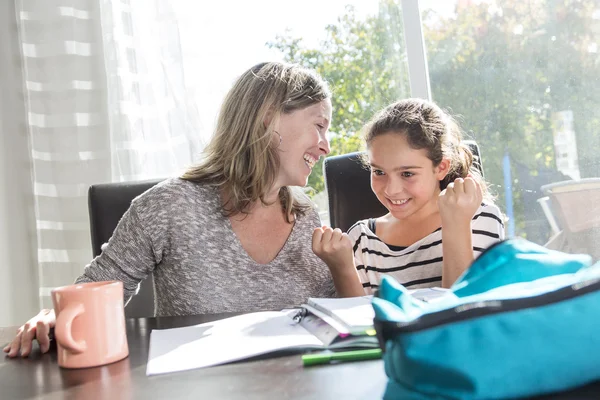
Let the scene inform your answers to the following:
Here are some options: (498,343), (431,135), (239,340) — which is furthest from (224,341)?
(431,135)

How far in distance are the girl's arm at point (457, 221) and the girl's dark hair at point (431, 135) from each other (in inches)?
9.5

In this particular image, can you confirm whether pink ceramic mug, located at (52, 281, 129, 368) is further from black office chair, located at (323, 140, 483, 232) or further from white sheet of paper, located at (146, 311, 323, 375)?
black office chair, located at (323, 140, 483, 232)

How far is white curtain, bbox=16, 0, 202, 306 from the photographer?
2.71 metres

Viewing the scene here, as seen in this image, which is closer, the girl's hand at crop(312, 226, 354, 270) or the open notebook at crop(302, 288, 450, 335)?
the open notebook at crop(302, 288, 450, 335)

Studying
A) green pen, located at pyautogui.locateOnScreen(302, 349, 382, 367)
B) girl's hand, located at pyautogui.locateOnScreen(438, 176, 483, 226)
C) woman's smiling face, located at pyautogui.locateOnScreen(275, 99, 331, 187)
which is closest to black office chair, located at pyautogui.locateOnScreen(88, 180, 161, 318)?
woman's smiling face, located at pyautogui.locateOnScreen(275, 99, 331, 187)

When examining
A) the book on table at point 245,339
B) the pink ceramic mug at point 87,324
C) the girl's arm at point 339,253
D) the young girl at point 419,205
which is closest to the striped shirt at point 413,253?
the young girl at point 419,205

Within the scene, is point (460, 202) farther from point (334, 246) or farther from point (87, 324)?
point (87, 324)

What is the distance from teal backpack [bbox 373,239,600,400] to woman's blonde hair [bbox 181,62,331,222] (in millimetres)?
1006

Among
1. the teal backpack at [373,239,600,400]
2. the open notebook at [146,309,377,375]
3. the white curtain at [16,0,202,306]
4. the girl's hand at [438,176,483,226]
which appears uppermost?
the white curtain at [16,0,202,306]

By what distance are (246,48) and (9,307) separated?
4.95ft

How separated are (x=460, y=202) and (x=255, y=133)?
1.62 feet

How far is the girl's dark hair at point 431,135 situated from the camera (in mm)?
1571

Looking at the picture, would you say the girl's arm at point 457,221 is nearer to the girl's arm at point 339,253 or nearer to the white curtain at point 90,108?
the girl's arm at point 339,253

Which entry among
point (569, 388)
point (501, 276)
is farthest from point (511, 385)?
point (501, 276)
